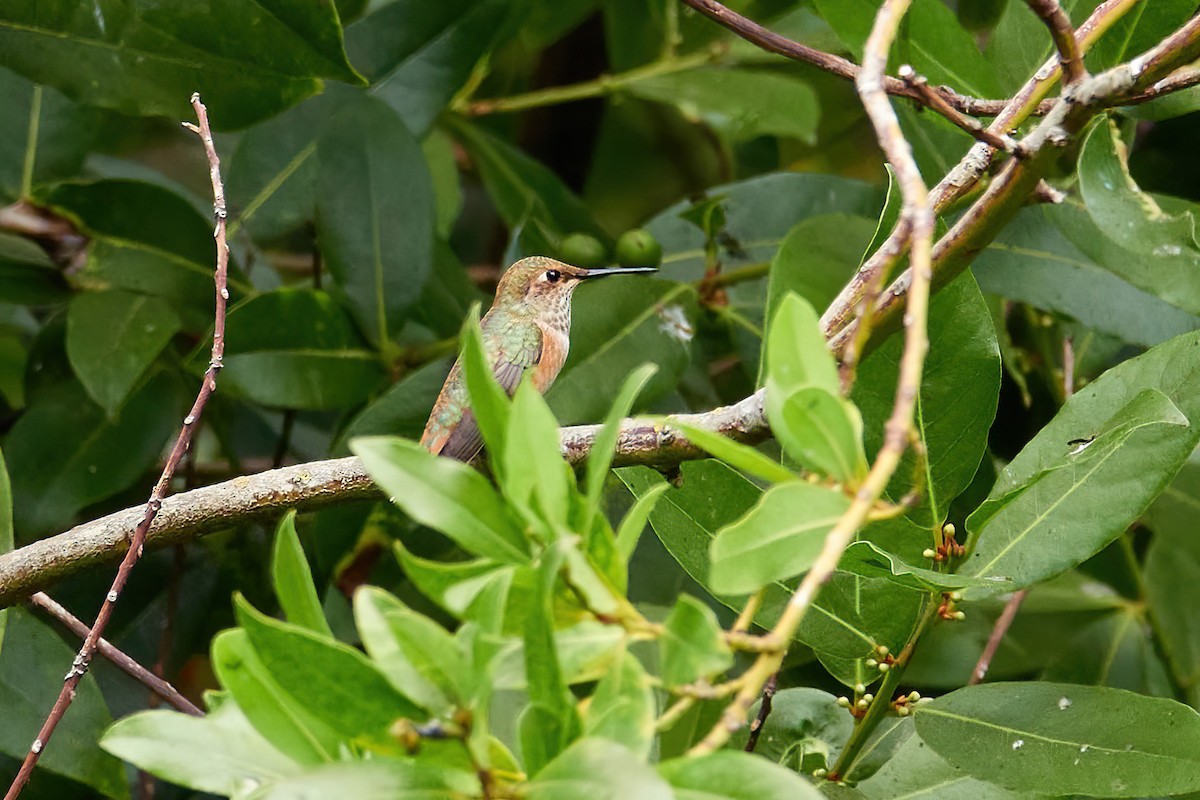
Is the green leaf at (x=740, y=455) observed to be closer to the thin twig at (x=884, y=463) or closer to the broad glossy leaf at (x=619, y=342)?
Answer: the thin twig at (x=884, y=463)

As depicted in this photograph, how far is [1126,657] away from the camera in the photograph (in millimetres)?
2498

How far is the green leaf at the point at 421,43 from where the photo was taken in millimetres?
3059

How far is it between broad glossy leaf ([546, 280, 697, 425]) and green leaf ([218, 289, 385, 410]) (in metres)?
0.56

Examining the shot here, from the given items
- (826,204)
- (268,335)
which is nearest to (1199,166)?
(826,204)

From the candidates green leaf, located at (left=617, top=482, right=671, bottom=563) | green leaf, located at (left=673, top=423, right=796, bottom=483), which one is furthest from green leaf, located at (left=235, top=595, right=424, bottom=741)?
green leaf, located at (left=673, top=423, right=796, bottom=483)

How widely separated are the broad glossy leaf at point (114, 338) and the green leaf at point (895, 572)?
64.1 inches

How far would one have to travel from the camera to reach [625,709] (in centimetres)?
90

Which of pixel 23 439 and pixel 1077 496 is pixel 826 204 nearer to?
pixel 1077 496

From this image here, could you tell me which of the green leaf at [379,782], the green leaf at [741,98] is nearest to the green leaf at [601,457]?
the green leaf at [379,782]

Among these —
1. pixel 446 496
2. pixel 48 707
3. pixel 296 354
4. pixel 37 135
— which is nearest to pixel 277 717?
pixel 446 496

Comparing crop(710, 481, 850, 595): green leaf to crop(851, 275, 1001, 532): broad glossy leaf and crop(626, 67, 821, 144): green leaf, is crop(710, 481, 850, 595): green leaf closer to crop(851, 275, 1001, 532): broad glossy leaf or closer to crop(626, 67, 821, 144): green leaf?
crop(851, 275, 1001, 532): broad glossy leaf

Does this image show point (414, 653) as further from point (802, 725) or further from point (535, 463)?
point (802, 725)

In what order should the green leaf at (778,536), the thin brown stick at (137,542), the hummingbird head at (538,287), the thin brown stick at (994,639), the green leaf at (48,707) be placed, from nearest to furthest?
the green leaf at (778,536), the thin brown stick at (137,542), the green leaf at (48,707), the thin brown stick at (994,639), the hummingbird head at (538,287)

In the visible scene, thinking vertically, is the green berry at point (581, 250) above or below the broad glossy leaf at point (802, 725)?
above
